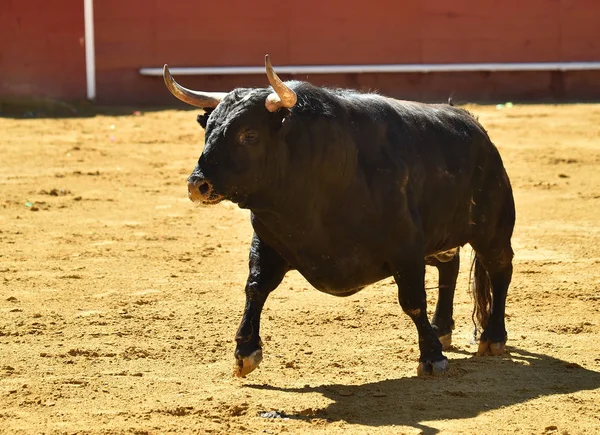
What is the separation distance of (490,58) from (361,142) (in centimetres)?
1057

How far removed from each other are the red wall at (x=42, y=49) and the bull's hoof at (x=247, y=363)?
9671 millimetres

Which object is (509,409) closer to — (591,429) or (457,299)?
(591,429)

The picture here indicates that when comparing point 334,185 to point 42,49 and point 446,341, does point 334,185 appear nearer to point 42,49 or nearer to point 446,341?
point 446,341

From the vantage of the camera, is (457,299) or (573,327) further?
(457,299)

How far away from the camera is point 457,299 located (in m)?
6.19

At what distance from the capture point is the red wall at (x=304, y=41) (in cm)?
1397

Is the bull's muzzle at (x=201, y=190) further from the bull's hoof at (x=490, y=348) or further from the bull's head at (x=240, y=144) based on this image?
the bull's hoof at (x=490, y=348)

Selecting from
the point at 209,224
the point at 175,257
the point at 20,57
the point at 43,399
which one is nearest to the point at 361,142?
the point at 43,399

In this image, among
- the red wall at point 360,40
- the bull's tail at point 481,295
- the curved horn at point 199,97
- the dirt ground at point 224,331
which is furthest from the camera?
the red wall at point 360,40

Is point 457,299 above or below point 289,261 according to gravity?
below

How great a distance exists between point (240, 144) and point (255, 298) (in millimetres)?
733

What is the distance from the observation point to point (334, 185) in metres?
4.52

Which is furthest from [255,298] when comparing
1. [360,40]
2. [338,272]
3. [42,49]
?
[360,40]

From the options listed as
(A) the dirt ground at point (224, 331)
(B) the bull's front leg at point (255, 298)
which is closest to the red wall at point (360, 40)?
(A) the dirt ground at point (224, 331)
